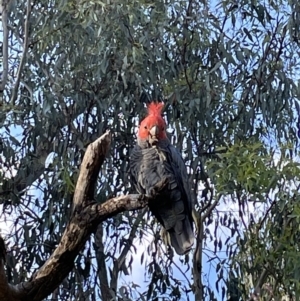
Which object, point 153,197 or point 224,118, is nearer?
point 153,197

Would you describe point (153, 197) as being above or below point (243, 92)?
below

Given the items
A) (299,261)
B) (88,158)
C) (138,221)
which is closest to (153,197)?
→ (88,158)

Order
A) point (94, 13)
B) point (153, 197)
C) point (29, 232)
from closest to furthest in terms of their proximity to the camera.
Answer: point (153, 197)
point (94, 13)
point (29, 232)

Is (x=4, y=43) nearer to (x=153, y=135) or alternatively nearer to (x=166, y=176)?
(x=153, y=135)

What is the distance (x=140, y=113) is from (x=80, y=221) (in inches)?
57.3

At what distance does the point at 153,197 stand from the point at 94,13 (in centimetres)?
132

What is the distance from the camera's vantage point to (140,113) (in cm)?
431

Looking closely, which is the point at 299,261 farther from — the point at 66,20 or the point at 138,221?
the point at 66,20

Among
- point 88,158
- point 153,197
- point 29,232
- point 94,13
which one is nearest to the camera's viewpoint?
point 88,158

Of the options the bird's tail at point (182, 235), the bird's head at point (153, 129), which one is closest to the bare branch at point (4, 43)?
the bird's head at point (153, 129)

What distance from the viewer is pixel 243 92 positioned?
14.5ft

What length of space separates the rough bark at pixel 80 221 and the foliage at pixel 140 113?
1.05 m

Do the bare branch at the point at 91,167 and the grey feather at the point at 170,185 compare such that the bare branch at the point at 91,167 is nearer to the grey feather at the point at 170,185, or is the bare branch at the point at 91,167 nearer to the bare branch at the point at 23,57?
the grey feather at the point at 170,185

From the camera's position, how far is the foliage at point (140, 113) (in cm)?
419
